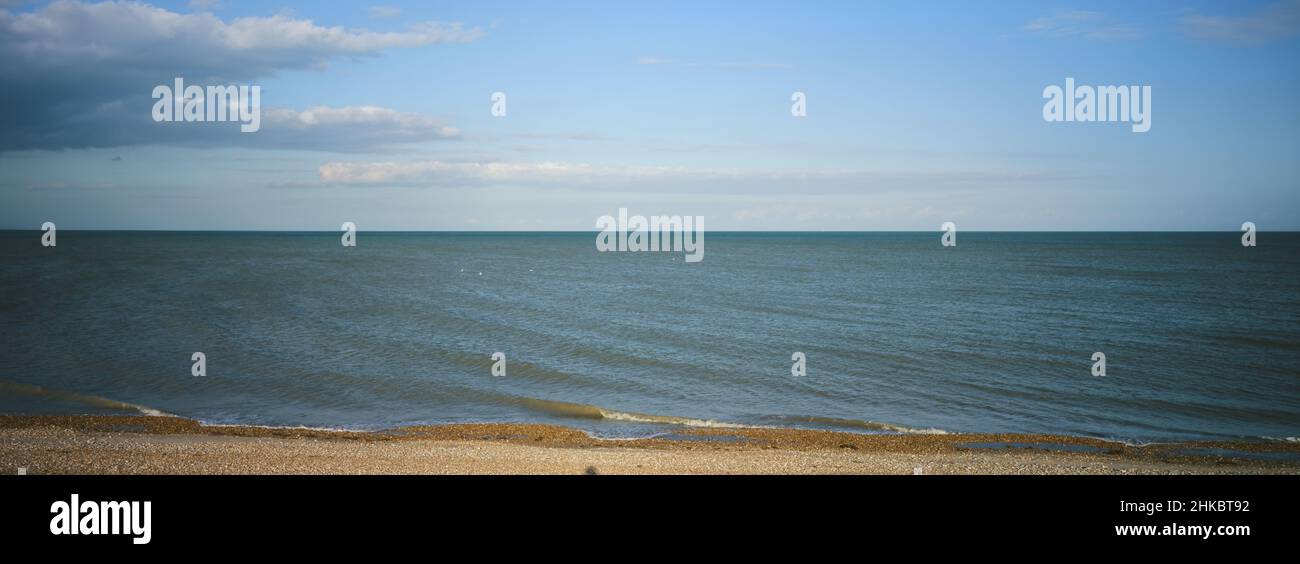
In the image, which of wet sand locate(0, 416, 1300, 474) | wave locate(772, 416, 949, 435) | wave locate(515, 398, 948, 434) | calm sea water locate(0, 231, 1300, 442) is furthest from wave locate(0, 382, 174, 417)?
wave locate(772, 416, 949, 435)

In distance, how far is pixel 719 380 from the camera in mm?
23844

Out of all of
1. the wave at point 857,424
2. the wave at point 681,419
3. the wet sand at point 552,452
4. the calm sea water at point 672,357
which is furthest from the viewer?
the calm sea water at point 672,357

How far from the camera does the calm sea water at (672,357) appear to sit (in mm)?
19844

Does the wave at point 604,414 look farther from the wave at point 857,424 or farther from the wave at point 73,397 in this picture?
the wave at point 73,397

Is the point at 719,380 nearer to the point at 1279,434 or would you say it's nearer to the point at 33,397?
the point at 1279,434

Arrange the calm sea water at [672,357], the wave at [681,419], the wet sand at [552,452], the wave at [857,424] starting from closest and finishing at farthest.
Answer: the wet sand at [552,452], the wave at [857,424], the wave at [681,419], the calm sea water at [672,357]

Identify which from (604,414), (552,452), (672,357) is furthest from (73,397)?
(672,357)

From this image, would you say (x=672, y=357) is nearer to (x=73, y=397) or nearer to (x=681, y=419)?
(x=681, y=419)

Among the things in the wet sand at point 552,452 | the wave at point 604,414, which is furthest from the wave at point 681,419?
the wet sand at point 552,452

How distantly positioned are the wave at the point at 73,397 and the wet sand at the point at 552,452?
1201 millimetres

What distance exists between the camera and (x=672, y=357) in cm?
2712

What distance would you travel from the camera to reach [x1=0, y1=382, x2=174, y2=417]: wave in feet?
64.3

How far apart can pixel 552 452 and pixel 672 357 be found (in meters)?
12.4
